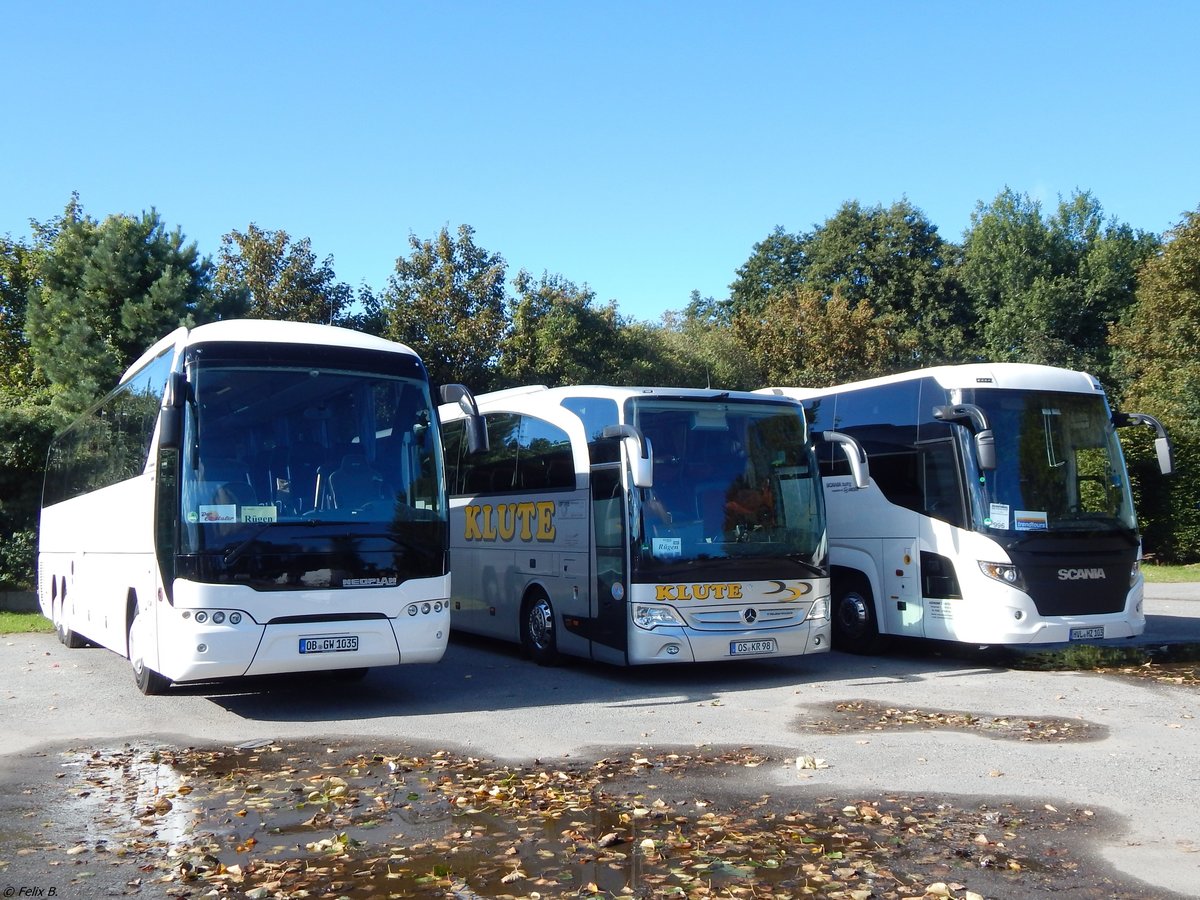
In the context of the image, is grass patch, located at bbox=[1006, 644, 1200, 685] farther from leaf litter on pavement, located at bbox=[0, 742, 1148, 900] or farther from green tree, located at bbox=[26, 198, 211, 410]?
green tree, located at bbox=[26, 198, 211, 410]

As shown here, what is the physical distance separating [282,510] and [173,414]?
48.0 inches

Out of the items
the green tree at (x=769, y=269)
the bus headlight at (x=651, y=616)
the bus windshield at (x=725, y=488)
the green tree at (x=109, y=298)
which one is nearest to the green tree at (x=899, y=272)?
the green tree at (x=769, y=269)

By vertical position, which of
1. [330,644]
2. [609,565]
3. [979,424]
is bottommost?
[330,644]

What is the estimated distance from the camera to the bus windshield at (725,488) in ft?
38.9

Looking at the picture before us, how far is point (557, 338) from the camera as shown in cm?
3512

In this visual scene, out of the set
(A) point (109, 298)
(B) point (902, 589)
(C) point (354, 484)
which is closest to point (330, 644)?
(C) point (354, 484)

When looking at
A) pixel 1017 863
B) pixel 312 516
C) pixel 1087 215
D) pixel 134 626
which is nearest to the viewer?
pixel 1017 863

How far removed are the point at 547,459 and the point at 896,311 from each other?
132ft

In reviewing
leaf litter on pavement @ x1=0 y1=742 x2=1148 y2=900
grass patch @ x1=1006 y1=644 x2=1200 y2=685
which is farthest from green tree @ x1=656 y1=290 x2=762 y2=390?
leaf litter on pavement @ x1=0 y1=742 x2=1148 y2=900

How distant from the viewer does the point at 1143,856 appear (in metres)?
5.95

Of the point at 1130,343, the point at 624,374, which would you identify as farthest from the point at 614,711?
the point at 1130,343

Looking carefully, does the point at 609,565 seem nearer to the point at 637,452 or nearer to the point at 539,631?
the point at 637,452

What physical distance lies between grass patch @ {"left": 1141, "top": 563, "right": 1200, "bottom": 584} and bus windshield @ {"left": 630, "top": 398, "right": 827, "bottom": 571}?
14.2 meters

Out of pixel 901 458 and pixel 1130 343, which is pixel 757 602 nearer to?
pixel 901 458
